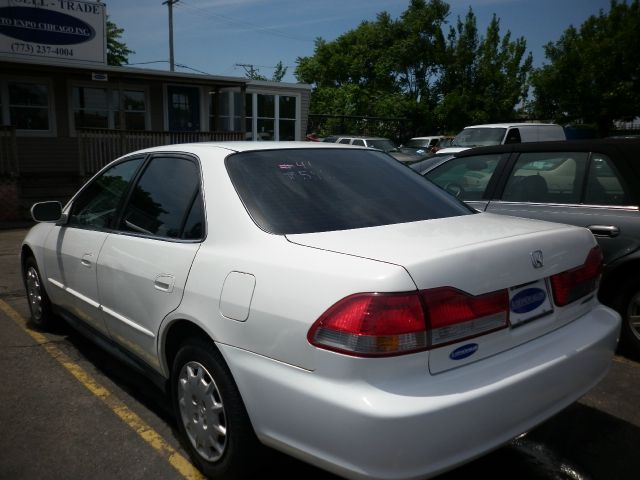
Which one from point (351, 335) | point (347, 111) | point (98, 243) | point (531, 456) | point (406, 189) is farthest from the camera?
point (347, 111)

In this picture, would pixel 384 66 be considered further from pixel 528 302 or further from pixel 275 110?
pixel 528 302

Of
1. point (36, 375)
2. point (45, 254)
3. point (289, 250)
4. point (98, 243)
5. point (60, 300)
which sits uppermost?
point (289, 250)

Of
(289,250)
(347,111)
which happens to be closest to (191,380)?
(289,250)

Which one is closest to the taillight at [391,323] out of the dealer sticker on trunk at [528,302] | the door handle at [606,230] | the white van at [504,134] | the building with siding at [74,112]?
the dealer sticker on trunk at [528,302]

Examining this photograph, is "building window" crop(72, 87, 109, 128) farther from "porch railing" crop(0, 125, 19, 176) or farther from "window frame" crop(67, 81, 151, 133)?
"porch railing" crop(0, 125, 19, 176)

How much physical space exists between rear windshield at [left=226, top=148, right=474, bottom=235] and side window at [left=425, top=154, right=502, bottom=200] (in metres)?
1.82

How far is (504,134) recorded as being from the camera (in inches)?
563

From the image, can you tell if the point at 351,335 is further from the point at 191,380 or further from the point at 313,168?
the point at 313,168

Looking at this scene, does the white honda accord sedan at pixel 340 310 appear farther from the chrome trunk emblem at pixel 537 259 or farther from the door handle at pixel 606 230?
the door handle at pixel 606 230

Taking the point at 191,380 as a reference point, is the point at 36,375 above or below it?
below

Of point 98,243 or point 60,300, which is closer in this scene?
point 98,243

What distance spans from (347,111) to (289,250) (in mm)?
36846

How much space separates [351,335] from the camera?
6.49ft

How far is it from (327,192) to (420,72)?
136ft
